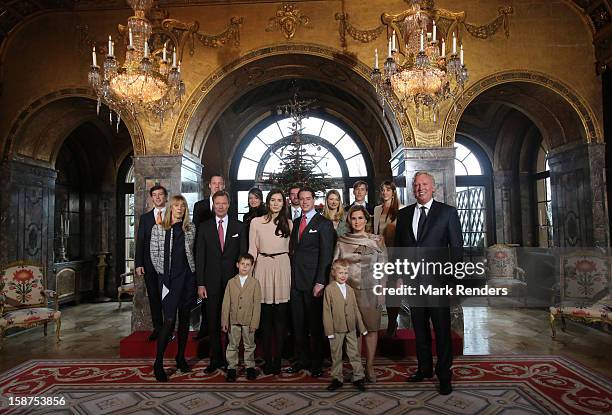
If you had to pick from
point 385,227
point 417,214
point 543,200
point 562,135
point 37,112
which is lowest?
point 385,227

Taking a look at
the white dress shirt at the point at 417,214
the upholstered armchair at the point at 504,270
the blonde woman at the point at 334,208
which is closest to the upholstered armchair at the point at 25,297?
the blonde woman at the point at 334,208

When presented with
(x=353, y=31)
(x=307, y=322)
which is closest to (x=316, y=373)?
(x=307, y=322)

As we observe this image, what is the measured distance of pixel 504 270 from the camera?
7.52 m

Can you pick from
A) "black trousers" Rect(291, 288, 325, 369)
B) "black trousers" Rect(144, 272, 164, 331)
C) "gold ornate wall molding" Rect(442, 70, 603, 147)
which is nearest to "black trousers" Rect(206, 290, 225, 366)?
"black trousers" Rect(291, 288, 325, 369)

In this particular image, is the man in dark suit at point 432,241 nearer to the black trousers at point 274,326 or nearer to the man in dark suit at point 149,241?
the black trousers at point 274,326

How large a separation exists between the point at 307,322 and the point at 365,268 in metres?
0.77

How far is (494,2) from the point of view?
5.71 meters

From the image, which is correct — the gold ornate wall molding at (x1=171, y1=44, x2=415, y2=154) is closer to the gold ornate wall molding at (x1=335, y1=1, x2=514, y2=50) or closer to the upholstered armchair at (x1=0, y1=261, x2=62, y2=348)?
the gold ornate wall molding at (x1=335, y1=1, x2=514, y2=50)

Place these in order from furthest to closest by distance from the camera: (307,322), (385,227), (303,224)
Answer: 1. (385,227)
2. (307,322)
3. (303,224)

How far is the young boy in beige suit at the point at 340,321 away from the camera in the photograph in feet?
10.6

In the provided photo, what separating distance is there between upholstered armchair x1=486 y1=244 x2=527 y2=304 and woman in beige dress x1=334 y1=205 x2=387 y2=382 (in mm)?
4961

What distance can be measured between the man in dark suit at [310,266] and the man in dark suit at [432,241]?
67 cm

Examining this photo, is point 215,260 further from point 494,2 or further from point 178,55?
point 494,2

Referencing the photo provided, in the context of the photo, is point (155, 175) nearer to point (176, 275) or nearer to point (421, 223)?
point (176, 275)
